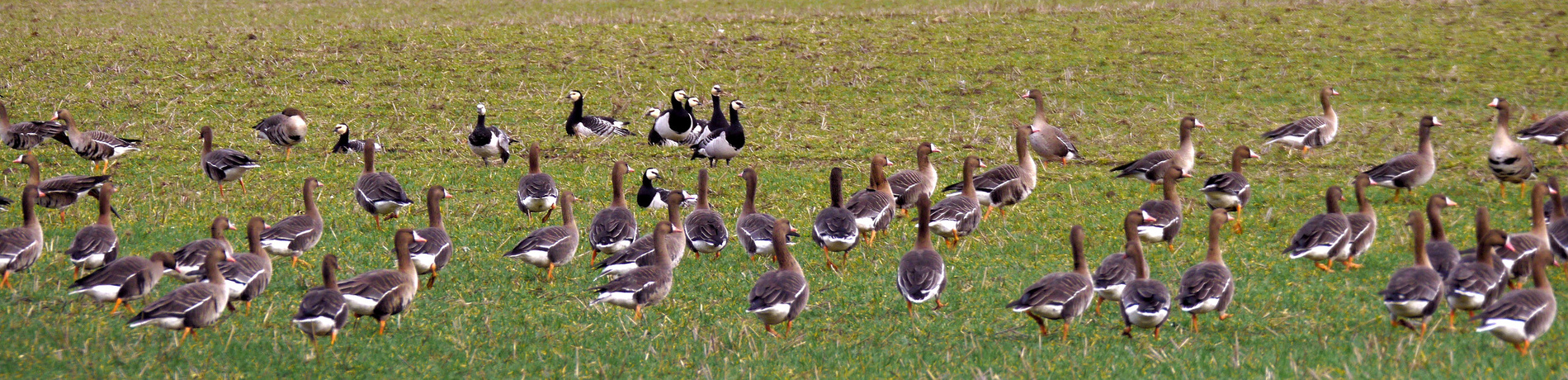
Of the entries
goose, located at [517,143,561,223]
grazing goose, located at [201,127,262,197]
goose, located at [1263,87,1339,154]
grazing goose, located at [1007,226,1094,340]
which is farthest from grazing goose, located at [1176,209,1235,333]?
grazing goose, located at [201,127,262,197]

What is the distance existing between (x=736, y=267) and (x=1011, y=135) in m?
9.51

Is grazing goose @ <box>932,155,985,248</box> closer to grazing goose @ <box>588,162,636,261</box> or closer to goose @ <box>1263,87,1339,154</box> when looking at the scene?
grazing goose @ <box>588,162,636,261</box>

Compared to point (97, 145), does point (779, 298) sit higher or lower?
higher

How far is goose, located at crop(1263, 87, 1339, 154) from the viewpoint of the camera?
1922cm

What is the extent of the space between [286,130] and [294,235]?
7.52m

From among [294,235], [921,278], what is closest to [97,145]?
[294,235]

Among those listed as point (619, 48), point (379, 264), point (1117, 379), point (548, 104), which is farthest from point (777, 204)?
point (619, 48)

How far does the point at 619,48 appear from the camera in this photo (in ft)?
96.6

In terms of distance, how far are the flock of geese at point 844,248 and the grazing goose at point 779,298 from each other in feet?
0.07

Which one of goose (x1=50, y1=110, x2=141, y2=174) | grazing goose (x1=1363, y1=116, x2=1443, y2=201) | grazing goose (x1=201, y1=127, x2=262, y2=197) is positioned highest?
grazing goose (x1=1363, y1=116, x2=1443, y2=201)

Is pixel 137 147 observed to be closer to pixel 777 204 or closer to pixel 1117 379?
pixel 777 204

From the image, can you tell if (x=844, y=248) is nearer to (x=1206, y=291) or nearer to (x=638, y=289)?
(x=638, y=289)

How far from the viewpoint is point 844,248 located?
12.8 metres

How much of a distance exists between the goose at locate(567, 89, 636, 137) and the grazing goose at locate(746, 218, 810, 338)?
11.2m
